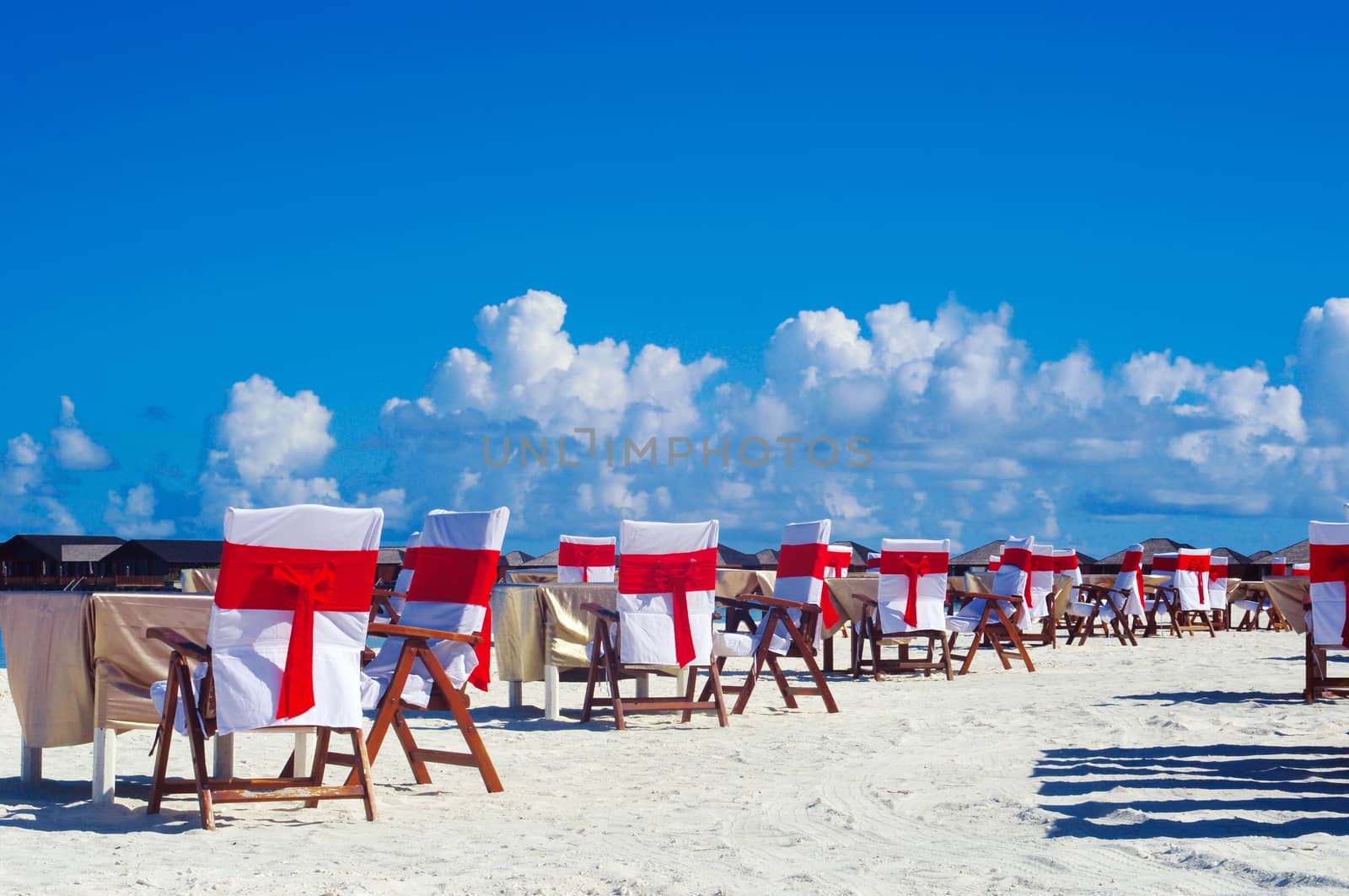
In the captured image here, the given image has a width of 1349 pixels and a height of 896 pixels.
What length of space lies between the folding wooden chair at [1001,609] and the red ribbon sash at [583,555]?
126 inches

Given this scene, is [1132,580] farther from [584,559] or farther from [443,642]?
[443,642]

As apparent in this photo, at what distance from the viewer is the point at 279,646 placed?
4.80 metres

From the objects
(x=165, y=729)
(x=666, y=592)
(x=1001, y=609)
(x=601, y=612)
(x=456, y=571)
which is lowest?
(x=165, y=729)

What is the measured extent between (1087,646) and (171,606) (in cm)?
1321

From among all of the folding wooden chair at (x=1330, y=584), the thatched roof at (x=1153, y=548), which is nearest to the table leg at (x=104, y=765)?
the folding wooden chair at (x=1330, y=584)

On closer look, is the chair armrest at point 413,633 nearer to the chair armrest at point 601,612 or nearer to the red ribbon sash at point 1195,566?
the chair armrest at point 601,612

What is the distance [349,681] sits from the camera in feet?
16.2

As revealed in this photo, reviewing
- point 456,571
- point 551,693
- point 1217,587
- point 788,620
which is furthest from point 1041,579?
point 456,571

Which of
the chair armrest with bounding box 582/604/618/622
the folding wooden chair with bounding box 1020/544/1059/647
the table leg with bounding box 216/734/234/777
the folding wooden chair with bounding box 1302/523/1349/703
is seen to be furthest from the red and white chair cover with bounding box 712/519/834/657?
the folding wooden chair with bounding box 1020/544/1059/647

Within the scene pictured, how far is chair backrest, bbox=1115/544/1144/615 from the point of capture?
673 inches

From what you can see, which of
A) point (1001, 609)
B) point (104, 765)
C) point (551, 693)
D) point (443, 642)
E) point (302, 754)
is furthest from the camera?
point (1001, 609)

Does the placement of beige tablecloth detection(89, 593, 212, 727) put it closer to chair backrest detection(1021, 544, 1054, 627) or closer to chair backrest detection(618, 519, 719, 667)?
chair backrest detection(618, 519, 719, 667)

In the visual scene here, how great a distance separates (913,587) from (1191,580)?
9218 millimetres

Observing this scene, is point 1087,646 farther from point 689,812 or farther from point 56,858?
point 56,858
